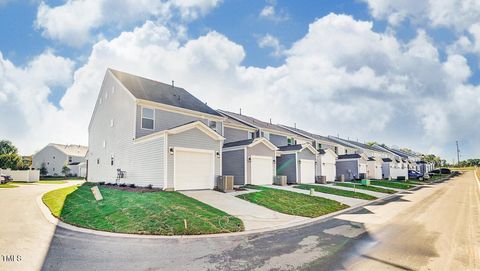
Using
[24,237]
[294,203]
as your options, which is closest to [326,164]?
[294,203]

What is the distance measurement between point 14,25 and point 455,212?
78.9 feet

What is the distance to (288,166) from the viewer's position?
25359 millimetres

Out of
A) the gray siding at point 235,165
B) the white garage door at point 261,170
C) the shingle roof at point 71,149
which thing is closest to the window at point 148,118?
the gray siding at point 235,165

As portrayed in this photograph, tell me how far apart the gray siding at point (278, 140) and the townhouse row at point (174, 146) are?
130 millimetres

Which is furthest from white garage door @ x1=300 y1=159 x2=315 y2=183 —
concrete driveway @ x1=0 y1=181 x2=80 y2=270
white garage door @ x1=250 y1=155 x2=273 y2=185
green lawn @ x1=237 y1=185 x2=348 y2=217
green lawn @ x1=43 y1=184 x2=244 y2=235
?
concrete driveway @ x1=0 y1=181 x2=80 y2=270

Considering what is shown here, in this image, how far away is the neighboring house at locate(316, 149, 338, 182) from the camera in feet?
92.7

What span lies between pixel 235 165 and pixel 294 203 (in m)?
7.63

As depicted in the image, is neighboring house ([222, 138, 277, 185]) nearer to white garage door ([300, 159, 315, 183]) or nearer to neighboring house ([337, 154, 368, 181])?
white garage door ([300, 159, 315, 183])

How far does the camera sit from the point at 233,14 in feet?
49.4

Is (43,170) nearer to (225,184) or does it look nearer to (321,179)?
(225,184)

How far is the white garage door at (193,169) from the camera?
14806 mm

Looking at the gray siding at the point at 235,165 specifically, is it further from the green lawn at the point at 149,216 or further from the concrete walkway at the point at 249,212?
the green lawn at the point at 149,216

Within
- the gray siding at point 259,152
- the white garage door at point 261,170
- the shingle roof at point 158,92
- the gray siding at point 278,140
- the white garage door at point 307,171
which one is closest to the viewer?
the shingle roof at point 158,92

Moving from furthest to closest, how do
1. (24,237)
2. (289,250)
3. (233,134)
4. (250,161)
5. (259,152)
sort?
(233,134), (259,152), (250,161), (24,237), (289,250)
